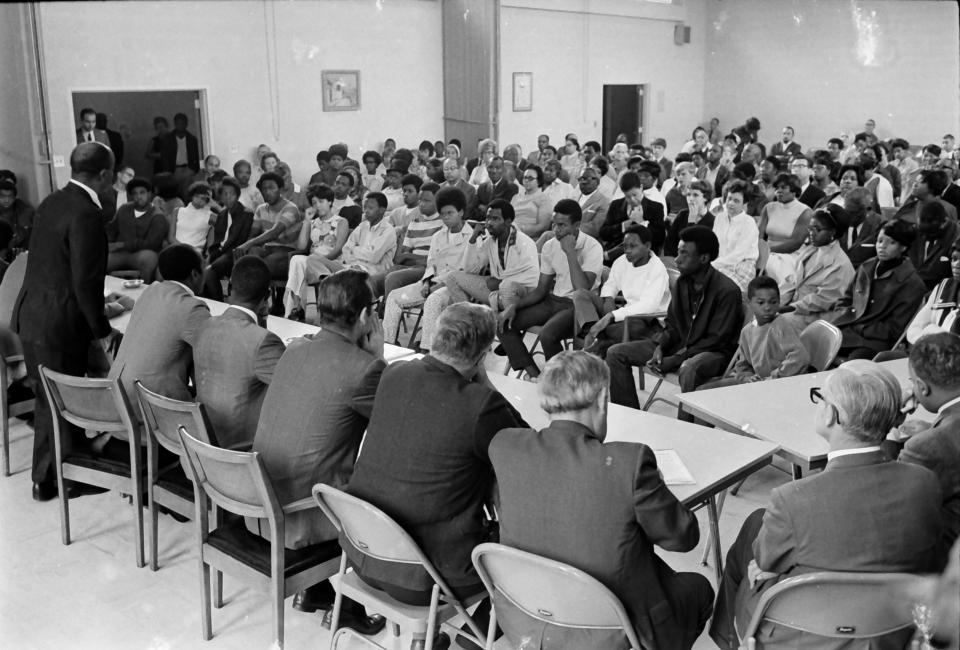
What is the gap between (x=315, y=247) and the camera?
760 cm

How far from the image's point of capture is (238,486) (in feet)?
9.48

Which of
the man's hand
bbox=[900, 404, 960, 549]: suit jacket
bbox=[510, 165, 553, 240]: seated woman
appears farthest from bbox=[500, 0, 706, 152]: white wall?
bbox=[900, 404, 960, 549]: suit jacket

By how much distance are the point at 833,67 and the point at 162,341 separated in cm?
1459

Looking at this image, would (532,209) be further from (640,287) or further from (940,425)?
(940,425)

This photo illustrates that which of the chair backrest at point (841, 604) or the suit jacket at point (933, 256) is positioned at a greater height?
the suit jacket at point (933, 256)

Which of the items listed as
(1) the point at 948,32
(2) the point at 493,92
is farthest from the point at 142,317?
(1) the point at 948,32

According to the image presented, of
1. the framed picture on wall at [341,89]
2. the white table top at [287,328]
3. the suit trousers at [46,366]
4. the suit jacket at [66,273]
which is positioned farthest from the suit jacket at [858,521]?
the framed picture on wall at [341,89]

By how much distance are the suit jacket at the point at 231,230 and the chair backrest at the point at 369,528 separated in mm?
5546

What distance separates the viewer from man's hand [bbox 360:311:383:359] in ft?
10.4

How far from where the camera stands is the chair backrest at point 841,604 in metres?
2.05

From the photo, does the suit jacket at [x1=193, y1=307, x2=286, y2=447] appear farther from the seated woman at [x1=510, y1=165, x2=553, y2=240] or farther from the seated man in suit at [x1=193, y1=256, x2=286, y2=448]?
the seated woman at [x1=510, y1=165, x2=553, y2=240]

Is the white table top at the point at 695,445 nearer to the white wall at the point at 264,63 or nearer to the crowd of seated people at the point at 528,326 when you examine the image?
the crowd of seated people at the point at 528,326

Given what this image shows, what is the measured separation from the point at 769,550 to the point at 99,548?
2.86m

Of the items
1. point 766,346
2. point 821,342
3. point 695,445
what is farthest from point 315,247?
point 695,445
